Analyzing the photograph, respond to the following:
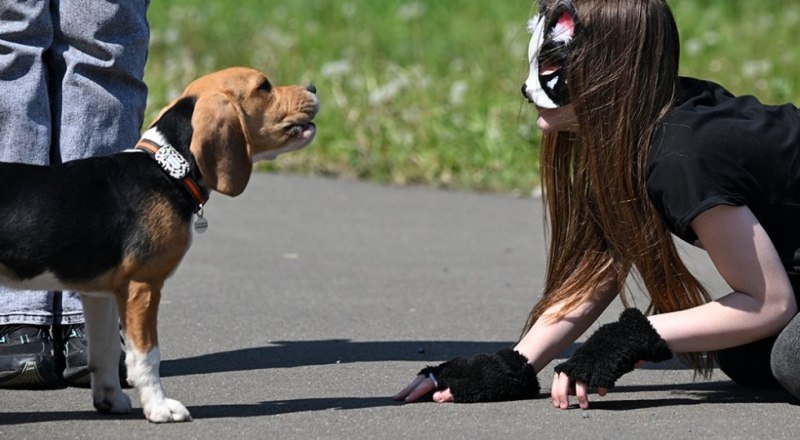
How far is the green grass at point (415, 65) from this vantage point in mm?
9391

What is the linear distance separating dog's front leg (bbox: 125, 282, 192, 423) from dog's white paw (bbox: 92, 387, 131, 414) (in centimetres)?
21

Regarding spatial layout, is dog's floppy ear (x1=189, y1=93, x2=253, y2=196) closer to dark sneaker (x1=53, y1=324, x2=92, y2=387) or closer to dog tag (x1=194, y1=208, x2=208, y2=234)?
dog tag (x1=194, y1=208, x2=208, y2=234)

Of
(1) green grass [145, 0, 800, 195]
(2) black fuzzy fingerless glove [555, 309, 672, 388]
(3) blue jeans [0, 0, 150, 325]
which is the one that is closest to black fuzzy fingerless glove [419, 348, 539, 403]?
(2) black fuzzy fingerless glove [555, 309, 672, 388]

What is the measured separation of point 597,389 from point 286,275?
279 centimetres

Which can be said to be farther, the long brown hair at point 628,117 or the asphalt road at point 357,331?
the long brown hair at point 628,117

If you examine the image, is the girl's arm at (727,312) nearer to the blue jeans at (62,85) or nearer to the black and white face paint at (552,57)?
the black and white face paint at (552,57)

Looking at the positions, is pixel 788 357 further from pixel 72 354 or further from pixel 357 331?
pixel 72 354

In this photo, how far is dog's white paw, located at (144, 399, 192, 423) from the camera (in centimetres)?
401

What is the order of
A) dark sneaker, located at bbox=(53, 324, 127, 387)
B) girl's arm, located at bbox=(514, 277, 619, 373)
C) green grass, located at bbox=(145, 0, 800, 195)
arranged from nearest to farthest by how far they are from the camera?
girl's arm, located at bbox=(514, 277, 619, 373) → dark sneaker, located at bbox=(53, 324, 127, 387) → green grass, located at bbox=(145, 0, 800, 195)

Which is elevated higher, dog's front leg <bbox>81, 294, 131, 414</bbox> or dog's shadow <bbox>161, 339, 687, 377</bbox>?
dog's front leg <bbox>81, 294, 131, 414</bbox>

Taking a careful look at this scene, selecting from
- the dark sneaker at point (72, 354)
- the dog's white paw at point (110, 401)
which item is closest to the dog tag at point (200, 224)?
the dog's white paw at point (110, 401)

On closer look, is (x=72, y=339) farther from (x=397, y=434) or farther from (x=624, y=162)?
(x=624, y=162)

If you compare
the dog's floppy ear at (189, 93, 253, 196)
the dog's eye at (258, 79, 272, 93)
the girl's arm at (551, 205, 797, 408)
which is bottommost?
the girl's arm at (551, 205, 797, 408)

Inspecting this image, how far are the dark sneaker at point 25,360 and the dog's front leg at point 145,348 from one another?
0.68m
